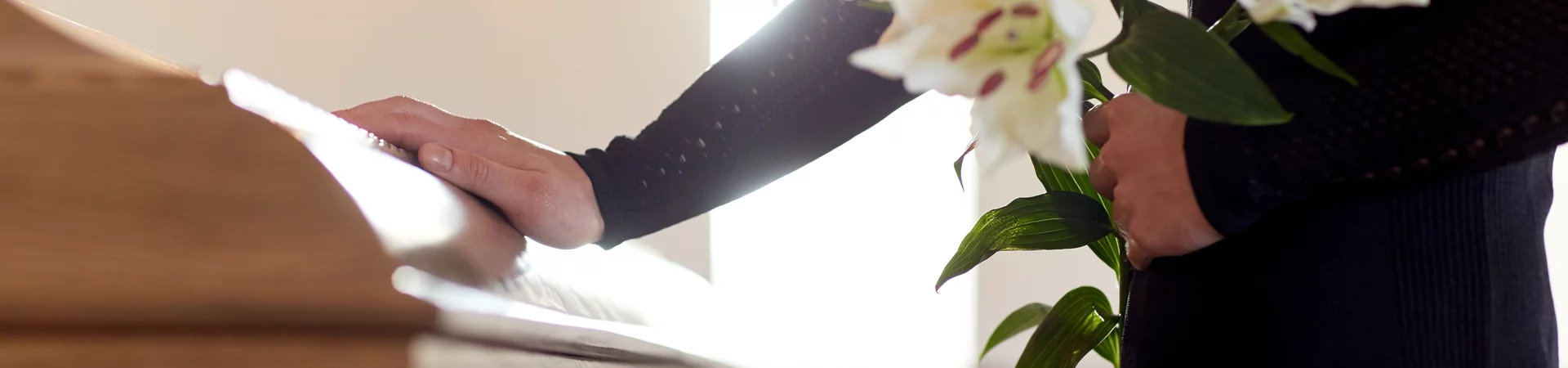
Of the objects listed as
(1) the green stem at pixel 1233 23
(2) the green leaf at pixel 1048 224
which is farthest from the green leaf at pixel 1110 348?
(1) the green stem at pixel 1233 23

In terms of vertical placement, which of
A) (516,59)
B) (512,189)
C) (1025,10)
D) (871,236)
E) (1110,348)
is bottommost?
(1110,348)

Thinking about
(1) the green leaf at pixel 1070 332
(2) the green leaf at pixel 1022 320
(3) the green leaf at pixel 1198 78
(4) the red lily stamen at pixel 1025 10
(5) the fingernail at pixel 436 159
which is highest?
(5) the fingernail at pixel 436 159

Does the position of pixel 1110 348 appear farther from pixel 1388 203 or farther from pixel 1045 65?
pixel 1045 65

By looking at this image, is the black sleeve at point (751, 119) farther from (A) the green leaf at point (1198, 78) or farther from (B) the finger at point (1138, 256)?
(A) the green leaf at point (1198, 78)

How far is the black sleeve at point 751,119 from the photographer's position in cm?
62

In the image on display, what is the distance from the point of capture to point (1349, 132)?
0.35m

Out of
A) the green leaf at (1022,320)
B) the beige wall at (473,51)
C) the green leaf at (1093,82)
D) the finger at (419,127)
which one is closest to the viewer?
the green leaf at (1093,82)

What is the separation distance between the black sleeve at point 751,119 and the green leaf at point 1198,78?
355 millimetres

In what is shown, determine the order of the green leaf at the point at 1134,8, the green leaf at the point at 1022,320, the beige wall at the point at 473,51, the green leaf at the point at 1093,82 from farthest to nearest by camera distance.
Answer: the beige wall at the point at 473,51 → the green leaf at the point at 1022,320 → the green leaf at the point at 1093,82 → the green leaf at the point at 1134,8

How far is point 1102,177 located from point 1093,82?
50mm

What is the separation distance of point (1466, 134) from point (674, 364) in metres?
0.33

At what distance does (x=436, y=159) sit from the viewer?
18.8 inches

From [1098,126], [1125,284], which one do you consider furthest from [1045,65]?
[1125,284]

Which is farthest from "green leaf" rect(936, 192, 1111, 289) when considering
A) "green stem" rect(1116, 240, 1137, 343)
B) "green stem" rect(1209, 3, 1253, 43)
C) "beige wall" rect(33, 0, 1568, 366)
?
"beige wall" rect(33, 0, 1568, 366)
